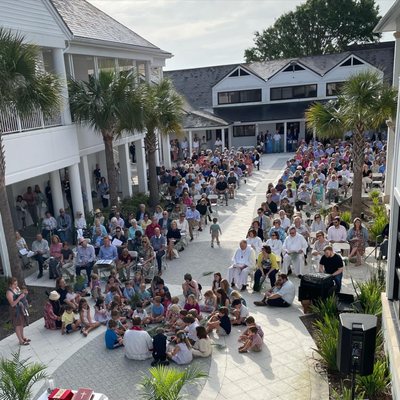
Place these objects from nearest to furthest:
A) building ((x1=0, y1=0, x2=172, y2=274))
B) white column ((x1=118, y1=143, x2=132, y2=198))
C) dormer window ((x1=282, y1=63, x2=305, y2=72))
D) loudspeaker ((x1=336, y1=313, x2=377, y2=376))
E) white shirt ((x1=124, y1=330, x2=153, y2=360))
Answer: loudspeaker ((x1=336, y1=313, x2=377, y2=376)) → white shirt ((x1=124, y1=330, x2=153, y2=360)) → building ((x1=0, y1=0, x2=172, y2=274)) → white column ((x1=118, y1=143, x2=132, y2=198)) → dormer window ((x1=282, y1=63, x2=305, y2=72))

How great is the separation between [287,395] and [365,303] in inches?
115

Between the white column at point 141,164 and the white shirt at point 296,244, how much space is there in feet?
42.4

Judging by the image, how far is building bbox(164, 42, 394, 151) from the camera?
37875 mm

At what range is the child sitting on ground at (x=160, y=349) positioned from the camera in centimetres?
855

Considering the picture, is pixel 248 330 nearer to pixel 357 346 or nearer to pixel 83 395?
pixel 357 346

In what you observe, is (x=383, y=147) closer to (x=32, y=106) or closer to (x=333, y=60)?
(x=333, y=60)

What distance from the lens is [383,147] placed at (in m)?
28.7

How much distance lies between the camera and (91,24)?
19.0m

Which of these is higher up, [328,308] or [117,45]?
[117,45]

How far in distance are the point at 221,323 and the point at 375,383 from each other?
11.2ft

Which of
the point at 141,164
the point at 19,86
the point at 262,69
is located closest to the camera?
the point at 19,86

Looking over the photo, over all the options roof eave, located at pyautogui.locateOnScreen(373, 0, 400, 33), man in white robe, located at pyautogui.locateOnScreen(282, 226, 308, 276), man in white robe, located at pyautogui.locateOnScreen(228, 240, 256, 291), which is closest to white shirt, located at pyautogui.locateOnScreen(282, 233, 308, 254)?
man in white robe, located at pyautogui.locateOnScreen(282, 226, 308, 276)

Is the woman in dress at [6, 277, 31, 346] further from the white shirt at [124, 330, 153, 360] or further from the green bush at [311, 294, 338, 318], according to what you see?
the green bush at [311, 294, 338, 318]

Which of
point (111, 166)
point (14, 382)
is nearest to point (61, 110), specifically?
point (111, 166)
